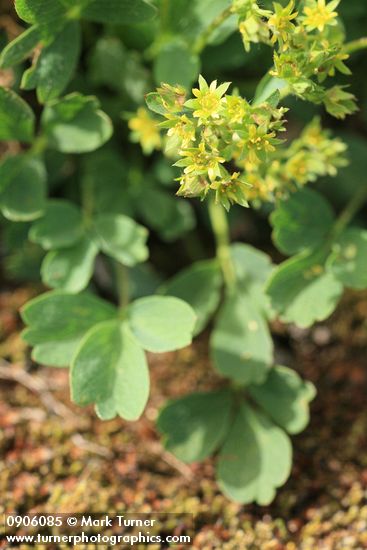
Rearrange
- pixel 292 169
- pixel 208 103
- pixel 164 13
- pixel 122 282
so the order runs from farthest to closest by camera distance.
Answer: pixel 122 282 < pixel 164 13 < pixel 292 169 < pixel 208 103

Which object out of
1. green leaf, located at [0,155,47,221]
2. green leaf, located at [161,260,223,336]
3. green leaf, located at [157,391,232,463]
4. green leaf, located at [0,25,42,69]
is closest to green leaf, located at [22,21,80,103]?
green leaf, located at [0,25,42,69]

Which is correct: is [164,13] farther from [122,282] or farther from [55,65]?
[122,282]

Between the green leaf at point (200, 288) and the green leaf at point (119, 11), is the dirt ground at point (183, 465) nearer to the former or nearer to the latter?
the green leaf at point (200, 288)

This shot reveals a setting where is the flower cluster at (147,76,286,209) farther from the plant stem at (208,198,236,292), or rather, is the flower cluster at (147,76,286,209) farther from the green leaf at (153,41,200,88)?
the plant stem at (208,198,236,292)

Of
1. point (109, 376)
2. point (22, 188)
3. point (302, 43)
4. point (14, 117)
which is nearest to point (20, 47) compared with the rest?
point (14, 117)

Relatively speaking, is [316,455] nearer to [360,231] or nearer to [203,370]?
[203,370]

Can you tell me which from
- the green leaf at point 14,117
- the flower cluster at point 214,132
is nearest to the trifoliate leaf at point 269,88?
the flower cluster at point 214,132
